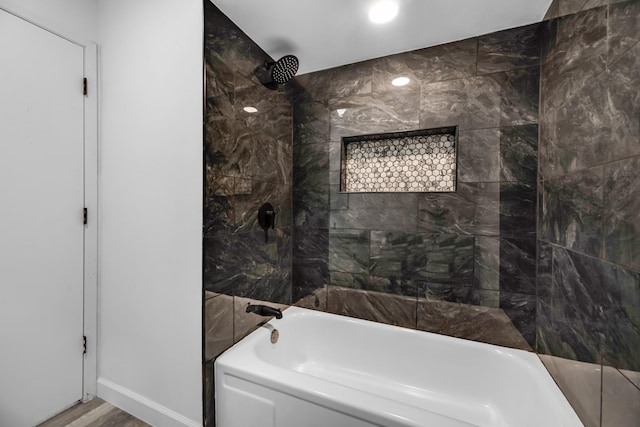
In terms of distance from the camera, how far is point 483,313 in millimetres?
1616

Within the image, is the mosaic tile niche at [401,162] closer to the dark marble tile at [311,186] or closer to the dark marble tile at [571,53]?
the dark marble tile at [311,186]

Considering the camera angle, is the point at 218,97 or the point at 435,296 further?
the point at 435,296

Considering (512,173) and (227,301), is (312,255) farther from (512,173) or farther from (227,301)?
(512,173)

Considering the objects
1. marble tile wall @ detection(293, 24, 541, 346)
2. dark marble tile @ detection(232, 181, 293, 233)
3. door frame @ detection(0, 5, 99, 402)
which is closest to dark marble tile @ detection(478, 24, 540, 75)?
marble tile wall @ detection(293, 24, 541, 346)

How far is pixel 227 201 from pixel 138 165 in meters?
0.56

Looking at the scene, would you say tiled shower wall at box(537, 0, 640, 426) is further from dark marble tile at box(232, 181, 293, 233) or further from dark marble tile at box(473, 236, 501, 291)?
dark marble tile at box(232, 181, 293, 233)

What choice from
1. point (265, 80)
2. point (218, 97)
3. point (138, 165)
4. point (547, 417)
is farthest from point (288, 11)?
point (547, 417)

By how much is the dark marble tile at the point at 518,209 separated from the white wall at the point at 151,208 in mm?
1719

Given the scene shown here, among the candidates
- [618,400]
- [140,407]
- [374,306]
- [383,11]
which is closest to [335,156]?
[383,11]

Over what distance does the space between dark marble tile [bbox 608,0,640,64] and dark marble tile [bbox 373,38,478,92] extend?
814 mm

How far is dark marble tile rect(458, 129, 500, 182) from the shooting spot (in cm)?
158

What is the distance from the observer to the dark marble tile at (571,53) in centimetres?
94

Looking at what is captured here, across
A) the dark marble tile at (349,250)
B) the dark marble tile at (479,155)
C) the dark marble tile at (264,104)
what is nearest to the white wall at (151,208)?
the dark marble tile at (264,104)

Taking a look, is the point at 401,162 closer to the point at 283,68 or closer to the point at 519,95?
the point at 519,95
